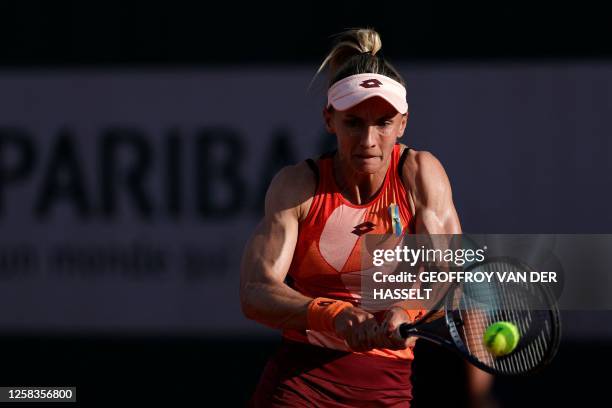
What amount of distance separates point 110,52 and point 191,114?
0.49 meters

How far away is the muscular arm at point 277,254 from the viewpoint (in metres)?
3.25

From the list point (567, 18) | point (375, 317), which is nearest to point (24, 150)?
point (567, 18)

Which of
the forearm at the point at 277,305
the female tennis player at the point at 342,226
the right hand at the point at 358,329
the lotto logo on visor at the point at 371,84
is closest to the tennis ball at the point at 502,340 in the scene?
the female tennis player at the point at 342,226

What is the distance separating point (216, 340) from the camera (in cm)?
562

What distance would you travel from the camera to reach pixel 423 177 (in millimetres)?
3369

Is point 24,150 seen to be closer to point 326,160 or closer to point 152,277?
point 152,277

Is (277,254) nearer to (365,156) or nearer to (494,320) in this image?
(365,156)

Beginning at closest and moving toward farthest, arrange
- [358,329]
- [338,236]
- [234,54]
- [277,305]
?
[358,329]
[277,305]
[338,236]
[234,54]

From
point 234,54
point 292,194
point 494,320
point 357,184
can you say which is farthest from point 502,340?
point 234,54

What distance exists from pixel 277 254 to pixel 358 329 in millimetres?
415

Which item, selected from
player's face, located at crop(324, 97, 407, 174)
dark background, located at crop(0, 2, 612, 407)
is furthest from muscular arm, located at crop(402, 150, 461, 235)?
dark background, located at crop(0, 2, 612, 407)

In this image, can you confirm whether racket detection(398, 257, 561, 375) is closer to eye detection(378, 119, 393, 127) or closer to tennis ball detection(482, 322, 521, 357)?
tennis ball detection(482, 322, 521, 357)

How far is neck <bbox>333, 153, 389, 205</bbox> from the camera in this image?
3.38 meters

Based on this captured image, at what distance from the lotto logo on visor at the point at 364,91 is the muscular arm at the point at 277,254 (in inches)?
9.9
